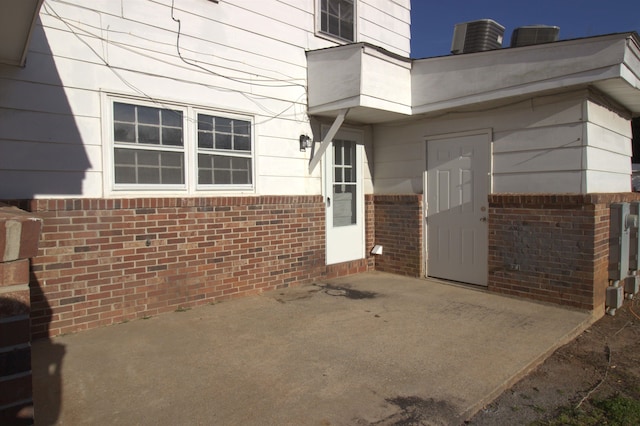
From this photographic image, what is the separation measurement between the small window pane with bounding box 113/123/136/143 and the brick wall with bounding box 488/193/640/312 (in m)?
4.51

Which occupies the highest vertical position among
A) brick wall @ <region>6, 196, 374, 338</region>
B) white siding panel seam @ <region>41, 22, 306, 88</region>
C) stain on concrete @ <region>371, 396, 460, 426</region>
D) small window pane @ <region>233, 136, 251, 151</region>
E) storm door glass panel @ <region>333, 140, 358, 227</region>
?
white siding panel seam @ <region>41, 22, 306, 88</region>

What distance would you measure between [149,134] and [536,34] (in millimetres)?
5862

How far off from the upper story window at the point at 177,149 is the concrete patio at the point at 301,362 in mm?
1533

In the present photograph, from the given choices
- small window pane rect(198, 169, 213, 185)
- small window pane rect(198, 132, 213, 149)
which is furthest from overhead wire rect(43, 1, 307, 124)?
small window pane rect(198, 169, 213, 185)

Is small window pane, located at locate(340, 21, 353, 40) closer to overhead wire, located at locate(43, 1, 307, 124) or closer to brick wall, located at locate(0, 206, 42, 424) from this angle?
overhead wire, located at locate(43, 1, 307, 124)

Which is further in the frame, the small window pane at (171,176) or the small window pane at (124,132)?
the small window pane at (171,176)

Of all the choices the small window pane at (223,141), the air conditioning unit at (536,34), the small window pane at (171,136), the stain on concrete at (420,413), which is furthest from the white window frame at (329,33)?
the stain on concrete at (420,413)

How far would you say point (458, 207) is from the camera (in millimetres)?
6293

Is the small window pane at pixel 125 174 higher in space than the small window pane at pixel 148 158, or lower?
lower

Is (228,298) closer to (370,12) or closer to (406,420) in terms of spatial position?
(406,420)

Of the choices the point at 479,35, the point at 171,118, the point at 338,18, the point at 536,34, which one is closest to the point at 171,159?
the point at 171,118

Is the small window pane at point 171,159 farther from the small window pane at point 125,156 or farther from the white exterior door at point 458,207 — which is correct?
the white exterior door at point 458,207

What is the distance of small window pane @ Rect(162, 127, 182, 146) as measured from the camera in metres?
4.91

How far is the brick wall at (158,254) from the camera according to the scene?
→ 13.7ft
